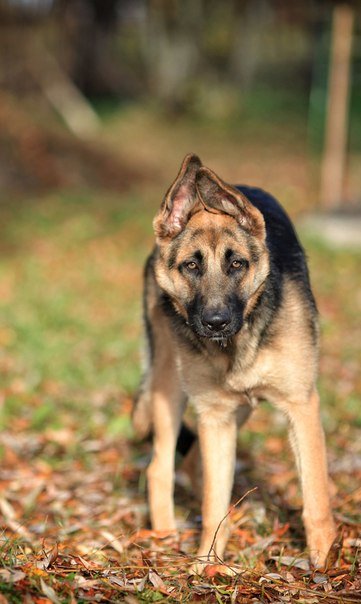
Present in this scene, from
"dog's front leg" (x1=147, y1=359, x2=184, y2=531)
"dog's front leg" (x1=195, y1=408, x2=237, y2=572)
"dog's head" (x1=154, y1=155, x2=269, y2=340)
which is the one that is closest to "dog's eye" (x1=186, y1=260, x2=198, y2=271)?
"dog's head" (x1=154, y1=155, x2=269, y2=340)

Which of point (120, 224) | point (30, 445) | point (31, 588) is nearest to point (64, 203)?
point (120, 224)

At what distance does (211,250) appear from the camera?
14.0 feet

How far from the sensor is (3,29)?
24750mm

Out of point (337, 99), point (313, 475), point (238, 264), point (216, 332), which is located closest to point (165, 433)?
point (313, 475)

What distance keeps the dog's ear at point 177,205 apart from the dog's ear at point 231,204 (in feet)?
0.17

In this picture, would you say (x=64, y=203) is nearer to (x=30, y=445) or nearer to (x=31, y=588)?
(x=30, y=445)

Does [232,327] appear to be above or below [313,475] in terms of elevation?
above

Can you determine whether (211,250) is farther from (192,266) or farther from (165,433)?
(165,433)

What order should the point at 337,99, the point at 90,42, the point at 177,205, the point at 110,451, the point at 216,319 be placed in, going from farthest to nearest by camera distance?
the point at 90,42
the point at 337,99
the point at 110,451
the point at 177,205
the point at 216,319

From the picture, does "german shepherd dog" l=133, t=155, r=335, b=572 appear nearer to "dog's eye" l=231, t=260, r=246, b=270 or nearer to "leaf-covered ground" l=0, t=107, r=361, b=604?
"dog's eye" l=231, t=260, r=246, b=270

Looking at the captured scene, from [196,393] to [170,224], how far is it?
91cm

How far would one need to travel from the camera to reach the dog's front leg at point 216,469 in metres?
4.52

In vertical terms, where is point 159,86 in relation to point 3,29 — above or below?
below

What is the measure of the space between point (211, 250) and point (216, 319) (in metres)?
A: 0.39
